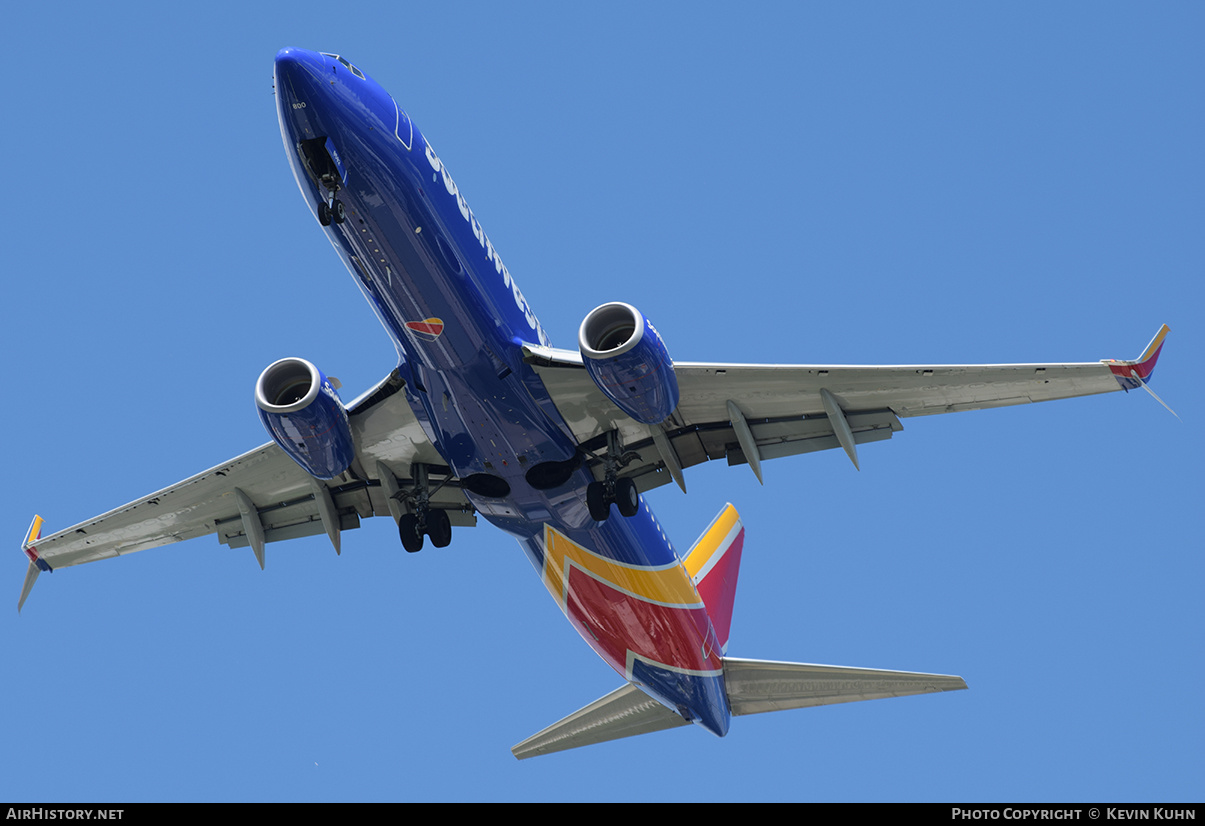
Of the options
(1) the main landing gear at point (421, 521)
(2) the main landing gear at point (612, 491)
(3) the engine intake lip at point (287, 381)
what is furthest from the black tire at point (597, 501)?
(3) the engine intake lip at point (287, 381)

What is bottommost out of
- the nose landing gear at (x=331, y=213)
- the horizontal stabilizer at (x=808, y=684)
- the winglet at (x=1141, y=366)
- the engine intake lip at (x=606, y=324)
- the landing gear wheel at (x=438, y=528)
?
the horizontal stabilizer at (x=808, y=684)

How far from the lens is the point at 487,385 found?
18922mm

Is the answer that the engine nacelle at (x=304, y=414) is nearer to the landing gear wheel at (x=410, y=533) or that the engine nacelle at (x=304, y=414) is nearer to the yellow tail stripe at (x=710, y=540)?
the landing gear wheel at (x=410, y=533)

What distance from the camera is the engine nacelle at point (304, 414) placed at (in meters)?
18.8

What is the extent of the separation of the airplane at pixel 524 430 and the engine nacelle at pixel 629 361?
0.03 metres

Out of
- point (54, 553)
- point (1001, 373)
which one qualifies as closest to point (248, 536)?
point (54, 553)

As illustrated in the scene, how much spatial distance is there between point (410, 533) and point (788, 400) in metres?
6.60

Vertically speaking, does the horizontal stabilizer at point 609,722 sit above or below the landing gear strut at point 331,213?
below

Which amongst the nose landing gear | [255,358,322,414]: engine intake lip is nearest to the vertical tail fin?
[255,358,322,414]: engine intake lip

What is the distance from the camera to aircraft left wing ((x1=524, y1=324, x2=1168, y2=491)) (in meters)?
18.5

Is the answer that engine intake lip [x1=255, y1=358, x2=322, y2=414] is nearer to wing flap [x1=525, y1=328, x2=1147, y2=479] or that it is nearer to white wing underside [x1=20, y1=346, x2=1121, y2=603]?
white wing underside [x1=20, y1=346, x2=1121, y2=603]

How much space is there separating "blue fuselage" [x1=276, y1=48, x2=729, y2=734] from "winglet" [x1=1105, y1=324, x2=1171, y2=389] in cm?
775

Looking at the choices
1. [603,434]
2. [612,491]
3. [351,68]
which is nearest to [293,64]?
[351,68]
